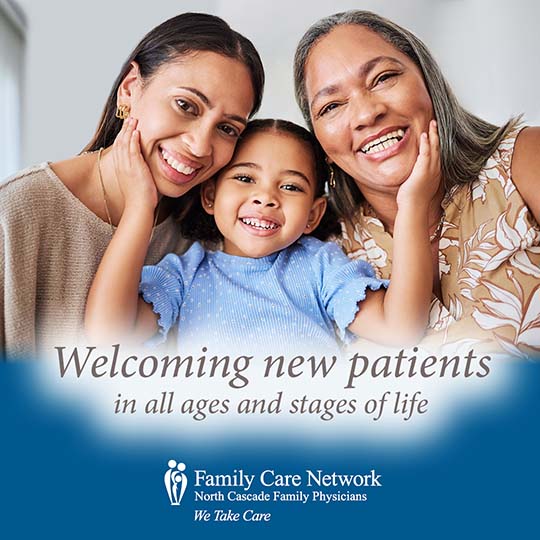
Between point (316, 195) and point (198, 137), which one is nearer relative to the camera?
point (198, 137)

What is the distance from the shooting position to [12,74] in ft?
3.56

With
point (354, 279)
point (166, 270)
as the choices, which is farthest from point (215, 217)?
point (354, 279)

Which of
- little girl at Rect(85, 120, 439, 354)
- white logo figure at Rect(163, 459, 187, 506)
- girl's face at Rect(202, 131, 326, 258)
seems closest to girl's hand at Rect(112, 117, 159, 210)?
little girl at Rect(85, 120, 439, 354)

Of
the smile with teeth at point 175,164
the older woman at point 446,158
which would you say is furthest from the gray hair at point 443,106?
the smile with teeth at point 175,164

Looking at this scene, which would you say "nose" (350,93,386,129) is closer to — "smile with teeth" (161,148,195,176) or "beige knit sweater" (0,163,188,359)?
"smile with teeth" (161,148,195,176)

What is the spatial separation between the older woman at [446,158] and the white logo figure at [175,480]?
1.33 ft

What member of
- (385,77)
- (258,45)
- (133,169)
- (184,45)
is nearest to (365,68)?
(385,77)

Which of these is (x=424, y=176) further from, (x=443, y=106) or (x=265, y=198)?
(x=265, y=198)

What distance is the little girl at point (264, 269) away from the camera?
3.41 ft

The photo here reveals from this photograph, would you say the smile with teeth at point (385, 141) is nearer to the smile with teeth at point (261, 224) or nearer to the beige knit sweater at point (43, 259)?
the smile with teeth at point (261, 224)

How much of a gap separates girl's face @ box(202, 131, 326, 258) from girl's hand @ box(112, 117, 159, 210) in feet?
0.40

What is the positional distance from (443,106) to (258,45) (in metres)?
0.29

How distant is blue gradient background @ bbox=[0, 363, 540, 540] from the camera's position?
1.00 metres

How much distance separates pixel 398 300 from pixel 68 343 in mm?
467
